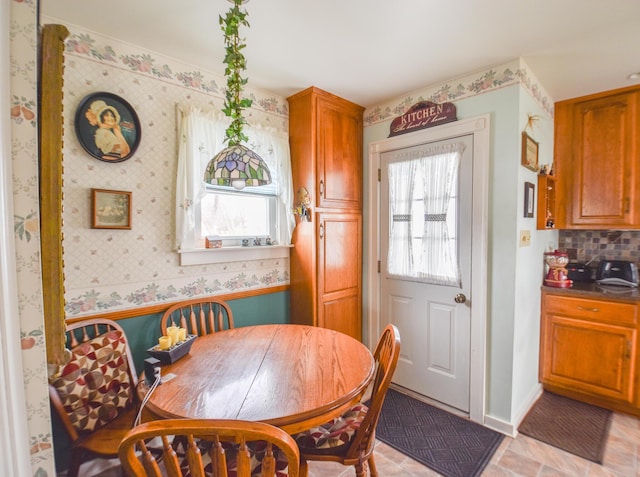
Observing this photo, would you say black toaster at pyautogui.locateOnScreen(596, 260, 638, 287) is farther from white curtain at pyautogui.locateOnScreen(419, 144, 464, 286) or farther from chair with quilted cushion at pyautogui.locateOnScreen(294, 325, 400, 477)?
chair with quilted cushion at pyautogui.locateOnScreen(294, 325, 400, 477)

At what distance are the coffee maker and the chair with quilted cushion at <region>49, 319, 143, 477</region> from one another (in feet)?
10.0

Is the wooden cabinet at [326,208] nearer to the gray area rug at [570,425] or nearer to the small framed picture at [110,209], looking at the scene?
the small framed picture at [110,209]

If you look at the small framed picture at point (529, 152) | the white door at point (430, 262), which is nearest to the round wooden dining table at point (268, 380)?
the white door at point (430, 262)

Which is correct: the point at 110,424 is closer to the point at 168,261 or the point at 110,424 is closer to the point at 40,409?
Result: the point at 168,261

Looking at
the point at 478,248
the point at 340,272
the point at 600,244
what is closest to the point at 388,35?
the point at 478,248

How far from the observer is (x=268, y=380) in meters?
1.31

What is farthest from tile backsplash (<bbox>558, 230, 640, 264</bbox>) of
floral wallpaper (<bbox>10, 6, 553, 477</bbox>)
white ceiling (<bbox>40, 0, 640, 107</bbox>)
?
floral wallpaper (<bbox>10, 6, 553, 477</bbox>)

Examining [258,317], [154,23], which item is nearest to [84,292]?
[258,317]

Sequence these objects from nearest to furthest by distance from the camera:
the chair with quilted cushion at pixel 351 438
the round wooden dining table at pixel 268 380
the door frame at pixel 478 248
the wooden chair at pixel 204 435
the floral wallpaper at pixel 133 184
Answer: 1. the wooden chair at pixel 204 435
2. the round wooden dining table at pixel 268 380
3. the chair with quilted cushion at pixel 351 438
4. the floral wallpaper at pixel 133 184
5. the door frame at pixel 478 248

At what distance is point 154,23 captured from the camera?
170cm

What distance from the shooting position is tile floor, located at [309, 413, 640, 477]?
180 centimetres

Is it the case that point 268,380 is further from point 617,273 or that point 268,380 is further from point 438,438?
point 617,273

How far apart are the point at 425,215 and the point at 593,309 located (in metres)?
1.40

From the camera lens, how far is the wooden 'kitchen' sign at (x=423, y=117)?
2.38 m
